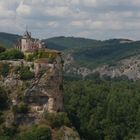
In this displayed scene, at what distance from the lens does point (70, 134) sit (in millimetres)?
86562

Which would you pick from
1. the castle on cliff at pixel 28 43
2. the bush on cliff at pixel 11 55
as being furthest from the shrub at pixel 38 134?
the castle on cliff at pixel 28 43

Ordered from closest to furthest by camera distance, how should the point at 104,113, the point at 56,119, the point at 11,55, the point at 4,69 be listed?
the point at 56,119 → the point at 4,69 → the point at 11,55 → the point at 104,113

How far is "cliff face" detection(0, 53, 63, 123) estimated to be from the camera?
289 ft

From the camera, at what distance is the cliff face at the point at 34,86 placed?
88.1 meters

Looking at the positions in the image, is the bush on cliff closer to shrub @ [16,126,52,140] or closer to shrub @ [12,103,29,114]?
shrub @ [12,103,29,114]

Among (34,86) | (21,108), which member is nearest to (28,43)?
(34,86)

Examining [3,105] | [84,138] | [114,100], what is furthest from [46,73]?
[114,100]

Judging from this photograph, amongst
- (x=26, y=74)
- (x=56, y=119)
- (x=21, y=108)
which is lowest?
(x=56, y=119)

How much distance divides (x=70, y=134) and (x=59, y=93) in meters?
7.05

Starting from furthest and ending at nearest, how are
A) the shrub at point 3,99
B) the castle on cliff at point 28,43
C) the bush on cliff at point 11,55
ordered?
the castle on cliff at point 28,43, the bush on cliff at point 11,55, the shrub at point 3,99

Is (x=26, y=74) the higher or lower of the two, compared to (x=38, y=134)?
higher

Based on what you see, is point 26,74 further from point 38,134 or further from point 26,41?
point 26,41

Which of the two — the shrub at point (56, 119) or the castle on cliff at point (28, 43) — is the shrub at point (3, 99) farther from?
the castle on cliff at point (28, 43)

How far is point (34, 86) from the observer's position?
88.4m
